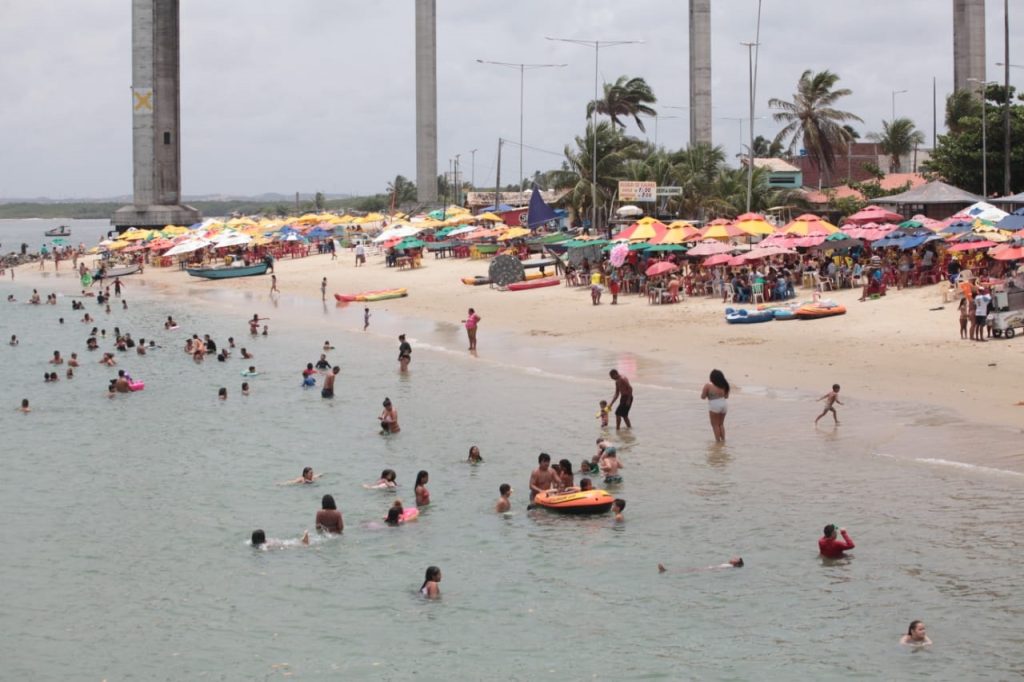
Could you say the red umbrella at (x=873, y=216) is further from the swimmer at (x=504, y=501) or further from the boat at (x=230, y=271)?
the boat at (x=230, y=271)

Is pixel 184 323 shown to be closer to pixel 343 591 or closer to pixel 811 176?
pixel 343 591

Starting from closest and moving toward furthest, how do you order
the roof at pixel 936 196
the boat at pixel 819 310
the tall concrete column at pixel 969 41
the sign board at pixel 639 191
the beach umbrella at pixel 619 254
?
the boat at pixel 819 310 → the beach umbrella at pixel 619 254 → the roof at pixel 936 196 → the sign board at pixel 639 191 → the tall concrete column at pixel 969 41

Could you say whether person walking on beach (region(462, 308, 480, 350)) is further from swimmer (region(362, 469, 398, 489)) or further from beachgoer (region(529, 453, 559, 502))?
beachgoer (region(529, 453, 559, 502))

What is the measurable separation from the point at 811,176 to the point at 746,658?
60254mm

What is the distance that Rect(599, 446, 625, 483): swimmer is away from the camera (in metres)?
17.8

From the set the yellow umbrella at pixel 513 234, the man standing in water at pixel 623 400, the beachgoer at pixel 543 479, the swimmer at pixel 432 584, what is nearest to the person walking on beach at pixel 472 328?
the man standing in water at pixel 623 400

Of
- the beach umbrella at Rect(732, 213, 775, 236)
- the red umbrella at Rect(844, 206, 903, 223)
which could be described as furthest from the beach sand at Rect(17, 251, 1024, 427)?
the red umbrella at Rect(844, 206, 903, 223)

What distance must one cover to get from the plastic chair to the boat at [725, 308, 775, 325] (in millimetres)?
2279

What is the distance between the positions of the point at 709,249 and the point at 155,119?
5417 cm

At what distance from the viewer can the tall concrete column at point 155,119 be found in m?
78.9

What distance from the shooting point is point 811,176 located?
6888 cm

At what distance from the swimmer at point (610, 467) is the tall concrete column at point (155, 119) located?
224ft

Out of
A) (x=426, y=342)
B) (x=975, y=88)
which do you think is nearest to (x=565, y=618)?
(x=426, y=342)

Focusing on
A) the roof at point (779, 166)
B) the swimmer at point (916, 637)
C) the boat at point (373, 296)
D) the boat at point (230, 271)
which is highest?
the roof at point (779, 166)
